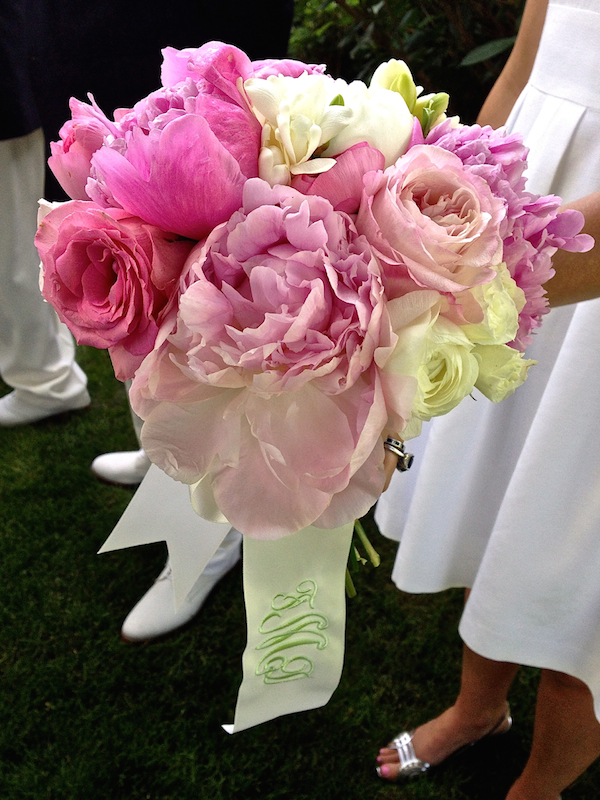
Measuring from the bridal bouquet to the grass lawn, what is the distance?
3.48 ft

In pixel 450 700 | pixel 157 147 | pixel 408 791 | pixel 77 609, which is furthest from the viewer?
pixel 77 609

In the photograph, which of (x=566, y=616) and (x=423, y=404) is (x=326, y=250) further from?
(x=566, y=616)

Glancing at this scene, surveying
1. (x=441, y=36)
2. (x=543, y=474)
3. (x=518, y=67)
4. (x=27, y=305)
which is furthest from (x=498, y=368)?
(x=441, y=36)

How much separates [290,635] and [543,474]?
0.51 meters

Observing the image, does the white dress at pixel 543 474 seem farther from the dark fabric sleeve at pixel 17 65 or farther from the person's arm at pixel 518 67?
the dark fabric sleeve at pixel 17 65

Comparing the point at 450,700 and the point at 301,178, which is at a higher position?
the point at 301,178

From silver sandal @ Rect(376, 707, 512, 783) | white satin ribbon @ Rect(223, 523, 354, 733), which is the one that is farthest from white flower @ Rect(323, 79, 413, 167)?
silver sandal @ Rect(376, 707, 512, 783)

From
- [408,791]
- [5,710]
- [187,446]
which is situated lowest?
[5,710]

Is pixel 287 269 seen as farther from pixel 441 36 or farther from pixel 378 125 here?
pixel 441 36

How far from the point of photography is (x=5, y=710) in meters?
1.37

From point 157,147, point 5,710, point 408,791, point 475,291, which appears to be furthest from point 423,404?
point 5,710

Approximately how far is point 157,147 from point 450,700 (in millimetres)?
1410

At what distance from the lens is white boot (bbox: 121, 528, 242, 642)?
1.49 metres

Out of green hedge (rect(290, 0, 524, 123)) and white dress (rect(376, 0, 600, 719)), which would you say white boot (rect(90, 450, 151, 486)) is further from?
green hedge (rect(290, 0, 524, 123))
